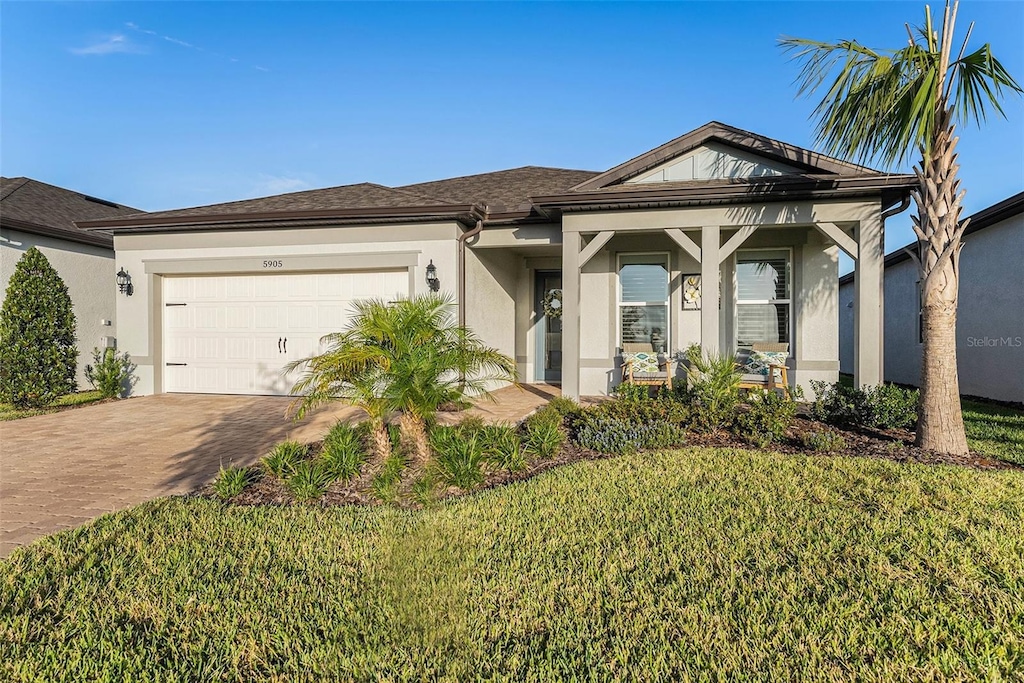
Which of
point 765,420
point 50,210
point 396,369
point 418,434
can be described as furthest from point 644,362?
point 50,210

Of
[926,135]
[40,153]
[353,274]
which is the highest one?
[40,153]

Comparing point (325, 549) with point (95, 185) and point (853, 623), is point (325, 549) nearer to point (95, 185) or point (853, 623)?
point (853, 623)

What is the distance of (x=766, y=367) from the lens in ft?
30.0

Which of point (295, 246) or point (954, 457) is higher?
point (295, 246)

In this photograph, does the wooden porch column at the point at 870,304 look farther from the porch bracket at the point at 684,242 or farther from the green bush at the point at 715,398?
the porch bracket at the point at 684,242

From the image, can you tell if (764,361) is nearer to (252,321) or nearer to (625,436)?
(625,436)

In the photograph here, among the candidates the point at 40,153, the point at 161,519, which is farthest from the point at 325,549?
the point at 40,153

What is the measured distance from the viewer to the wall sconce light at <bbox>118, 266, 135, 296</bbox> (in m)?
10.2

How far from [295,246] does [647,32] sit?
8338 millimetres

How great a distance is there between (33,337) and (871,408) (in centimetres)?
1271

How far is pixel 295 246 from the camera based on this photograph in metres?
9.82

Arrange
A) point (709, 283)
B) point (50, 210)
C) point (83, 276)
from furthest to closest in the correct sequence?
point (50, 210) → point (83, 276) → point (709, 283)

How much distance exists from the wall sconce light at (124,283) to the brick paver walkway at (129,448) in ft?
6.91

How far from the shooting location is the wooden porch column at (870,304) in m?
7.63
